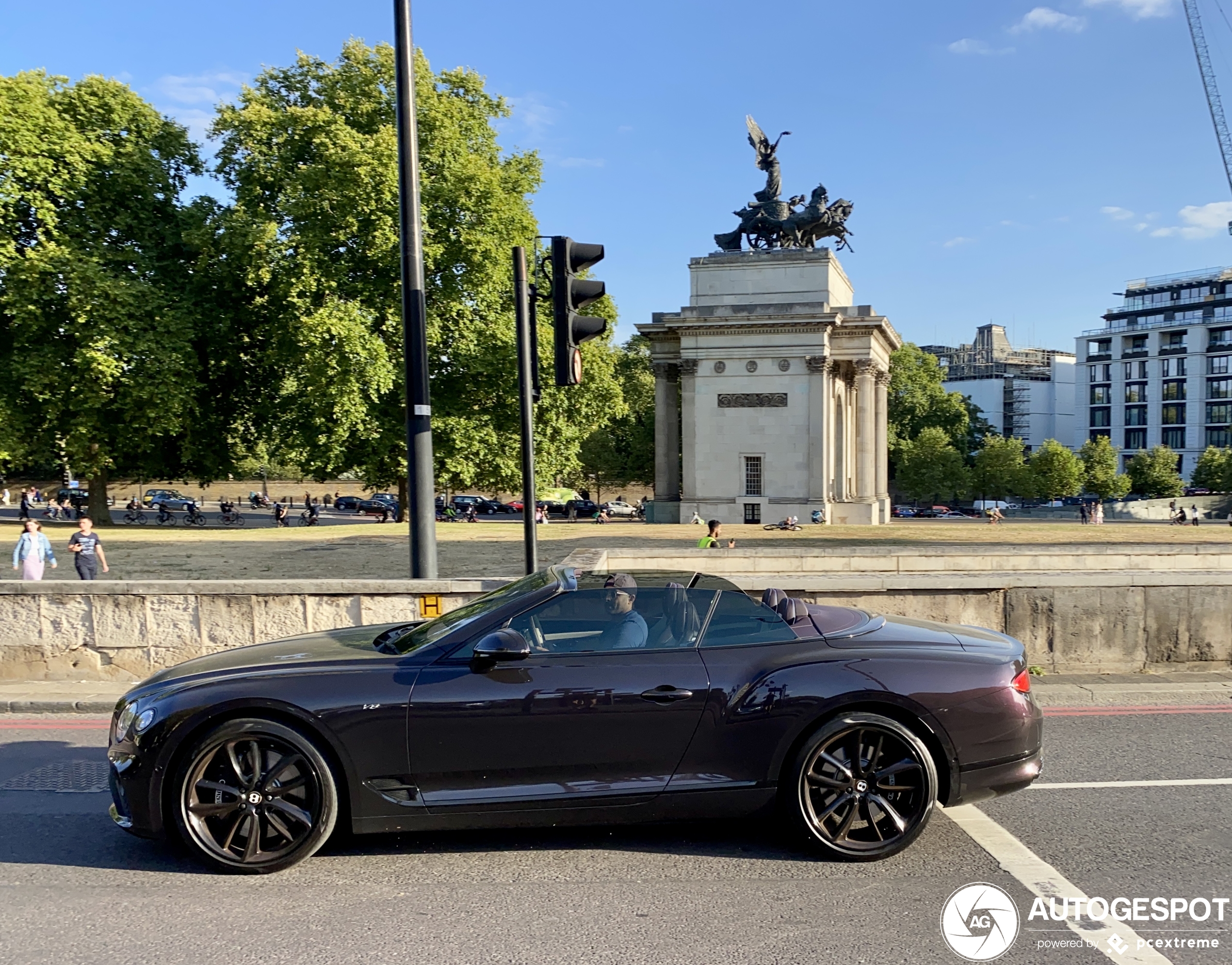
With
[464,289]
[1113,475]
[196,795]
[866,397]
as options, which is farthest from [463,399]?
[1113,475]

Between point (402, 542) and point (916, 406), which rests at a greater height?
point (916, 406)

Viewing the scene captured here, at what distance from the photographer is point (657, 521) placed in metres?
46.9

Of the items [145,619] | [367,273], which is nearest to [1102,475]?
[367,273]

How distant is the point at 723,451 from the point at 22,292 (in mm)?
28797

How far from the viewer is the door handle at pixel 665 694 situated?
16.2ft

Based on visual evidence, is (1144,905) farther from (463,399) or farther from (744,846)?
(463,399)

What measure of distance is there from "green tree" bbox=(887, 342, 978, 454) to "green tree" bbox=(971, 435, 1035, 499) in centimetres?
363

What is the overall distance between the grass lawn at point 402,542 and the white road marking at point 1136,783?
10334 millimetres

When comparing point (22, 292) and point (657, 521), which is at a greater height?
point (22, 292)

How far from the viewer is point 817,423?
45000 millimetres

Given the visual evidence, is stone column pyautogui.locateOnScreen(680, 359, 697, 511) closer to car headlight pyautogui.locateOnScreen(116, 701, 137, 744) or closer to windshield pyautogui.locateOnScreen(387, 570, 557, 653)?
windshield pyautogui.locateOnScreen(387, 570, 557, 653)

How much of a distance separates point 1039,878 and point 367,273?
31495mm

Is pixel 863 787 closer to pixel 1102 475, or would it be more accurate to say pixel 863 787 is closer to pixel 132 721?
pixel 132 721

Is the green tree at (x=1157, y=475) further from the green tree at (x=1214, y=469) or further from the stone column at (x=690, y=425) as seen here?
the stone column at (x=690, y=425)
